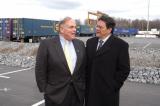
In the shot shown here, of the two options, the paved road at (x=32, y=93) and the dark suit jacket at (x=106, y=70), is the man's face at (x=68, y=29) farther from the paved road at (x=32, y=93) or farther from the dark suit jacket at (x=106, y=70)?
the paved road at (x=32, y=93)

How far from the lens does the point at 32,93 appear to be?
363 inches

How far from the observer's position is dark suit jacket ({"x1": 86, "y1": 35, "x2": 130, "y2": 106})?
4641 millimetres

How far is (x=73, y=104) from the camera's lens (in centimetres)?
456

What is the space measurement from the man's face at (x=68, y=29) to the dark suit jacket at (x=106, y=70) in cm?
45

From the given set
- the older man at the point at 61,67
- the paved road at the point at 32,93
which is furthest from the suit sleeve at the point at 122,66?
the paved road at the point at 32,93

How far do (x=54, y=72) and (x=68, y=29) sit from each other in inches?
23.9

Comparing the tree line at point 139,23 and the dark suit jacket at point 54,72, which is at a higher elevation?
the tree line at point 139,23

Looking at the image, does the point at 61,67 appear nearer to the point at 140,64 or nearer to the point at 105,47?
the point at 105,47

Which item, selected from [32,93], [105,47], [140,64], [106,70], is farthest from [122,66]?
[140,64]

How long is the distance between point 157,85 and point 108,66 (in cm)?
683

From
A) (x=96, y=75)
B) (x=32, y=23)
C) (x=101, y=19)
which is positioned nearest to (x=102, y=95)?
(x=96, y=75)

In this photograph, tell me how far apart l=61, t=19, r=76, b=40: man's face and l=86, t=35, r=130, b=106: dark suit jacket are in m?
0.45

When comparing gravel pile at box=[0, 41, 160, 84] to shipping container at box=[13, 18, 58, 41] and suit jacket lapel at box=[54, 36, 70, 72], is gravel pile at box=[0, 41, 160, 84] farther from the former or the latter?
shipping container at box=[13, 18, 58, 41]

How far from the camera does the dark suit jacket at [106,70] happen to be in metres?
4.64
